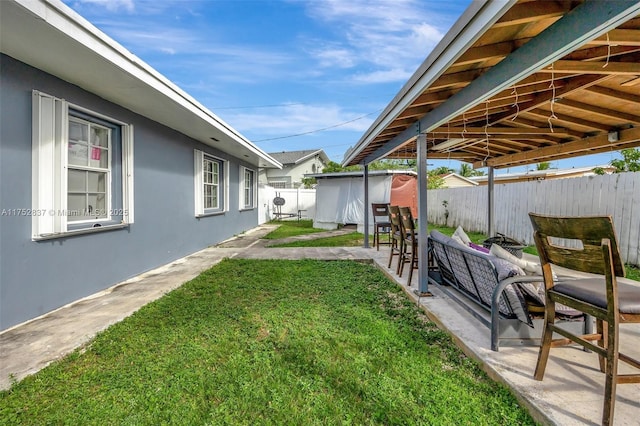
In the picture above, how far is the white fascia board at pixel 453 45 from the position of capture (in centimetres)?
176

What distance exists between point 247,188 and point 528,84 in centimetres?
1009

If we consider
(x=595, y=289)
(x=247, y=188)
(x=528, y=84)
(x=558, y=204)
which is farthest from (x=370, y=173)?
(x=595, y=289)

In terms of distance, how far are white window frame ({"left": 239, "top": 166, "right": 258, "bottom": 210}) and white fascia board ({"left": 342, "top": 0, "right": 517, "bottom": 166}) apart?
8068 mm

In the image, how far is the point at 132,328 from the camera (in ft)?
10.1

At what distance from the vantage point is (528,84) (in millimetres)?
2986

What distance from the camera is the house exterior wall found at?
3002 millimetres

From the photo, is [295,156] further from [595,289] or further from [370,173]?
[595,289]

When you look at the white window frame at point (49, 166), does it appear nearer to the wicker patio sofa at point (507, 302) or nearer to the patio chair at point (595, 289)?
the wicker patio sofa at point (507, 302)

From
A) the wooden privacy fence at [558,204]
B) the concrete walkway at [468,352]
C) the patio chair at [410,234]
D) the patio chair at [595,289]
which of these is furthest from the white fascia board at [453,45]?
the wooden privacy fence at [558,204]

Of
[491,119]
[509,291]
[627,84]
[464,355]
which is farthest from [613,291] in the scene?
[491,119]

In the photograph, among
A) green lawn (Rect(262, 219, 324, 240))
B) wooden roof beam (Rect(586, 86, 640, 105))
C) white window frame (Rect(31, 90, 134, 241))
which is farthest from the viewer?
green lawn (Rect(262, 219, 324, 240))

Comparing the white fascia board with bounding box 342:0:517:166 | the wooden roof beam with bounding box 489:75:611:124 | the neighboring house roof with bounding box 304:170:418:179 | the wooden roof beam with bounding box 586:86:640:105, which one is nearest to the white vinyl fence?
the neighboring house roof with bounding box 304:170:418:179

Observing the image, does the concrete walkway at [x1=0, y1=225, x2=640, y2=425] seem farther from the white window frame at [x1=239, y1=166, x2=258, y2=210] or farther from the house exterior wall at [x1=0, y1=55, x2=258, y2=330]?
the white window frame at [x1=239, y1=166, x2=258, y2=210]

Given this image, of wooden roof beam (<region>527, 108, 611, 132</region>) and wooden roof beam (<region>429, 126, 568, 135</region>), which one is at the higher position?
wooden roof beam (<region>527, 108, 611, 132</region>)
